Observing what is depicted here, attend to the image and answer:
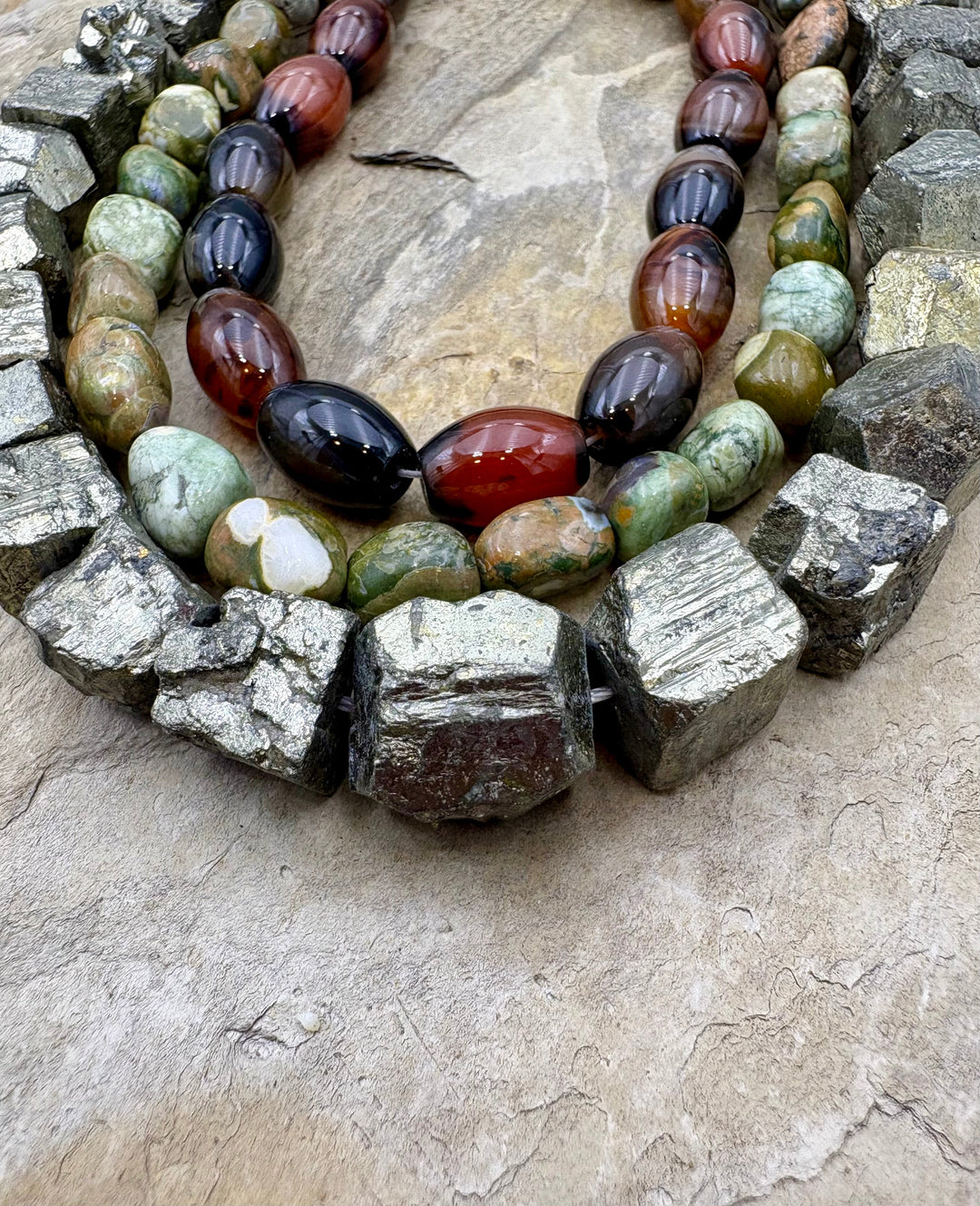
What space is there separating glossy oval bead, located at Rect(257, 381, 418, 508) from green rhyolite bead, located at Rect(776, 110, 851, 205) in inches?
33.8

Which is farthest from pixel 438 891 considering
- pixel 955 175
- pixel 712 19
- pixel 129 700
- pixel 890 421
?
pixel 712 19

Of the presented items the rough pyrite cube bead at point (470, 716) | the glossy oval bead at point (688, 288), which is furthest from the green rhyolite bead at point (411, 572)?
the glossy oval bead at point (688, 288)

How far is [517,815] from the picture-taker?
1.27m

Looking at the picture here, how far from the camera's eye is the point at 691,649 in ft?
3.93

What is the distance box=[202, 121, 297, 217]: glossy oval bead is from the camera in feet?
5.85

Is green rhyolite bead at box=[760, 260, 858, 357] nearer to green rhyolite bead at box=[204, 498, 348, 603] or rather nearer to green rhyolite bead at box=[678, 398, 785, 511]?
green rhyolite bead at box=[678, 398, 785, 511]

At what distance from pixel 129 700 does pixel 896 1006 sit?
95 cm

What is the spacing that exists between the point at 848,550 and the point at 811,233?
2.14ft

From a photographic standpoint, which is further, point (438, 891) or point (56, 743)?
point (56, 743)

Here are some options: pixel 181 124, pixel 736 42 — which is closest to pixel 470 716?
pixel 181 124

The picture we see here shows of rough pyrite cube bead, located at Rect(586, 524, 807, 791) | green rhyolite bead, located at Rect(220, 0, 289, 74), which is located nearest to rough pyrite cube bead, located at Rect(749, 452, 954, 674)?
rough pyrite cube bead, located at Rect(586, 524, 807, 791)

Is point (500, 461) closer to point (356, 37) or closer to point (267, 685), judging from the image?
point (267, 685)

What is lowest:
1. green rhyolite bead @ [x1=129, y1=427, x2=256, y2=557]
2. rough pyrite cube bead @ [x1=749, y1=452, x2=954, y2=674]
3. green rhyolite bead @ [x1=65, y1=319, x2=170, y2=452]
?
rough pyrite cube bead @ [x1=749, y1=452, x2=954, y2=674]

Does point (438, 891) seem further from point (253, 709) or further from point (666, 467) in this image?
point (666, 467)
